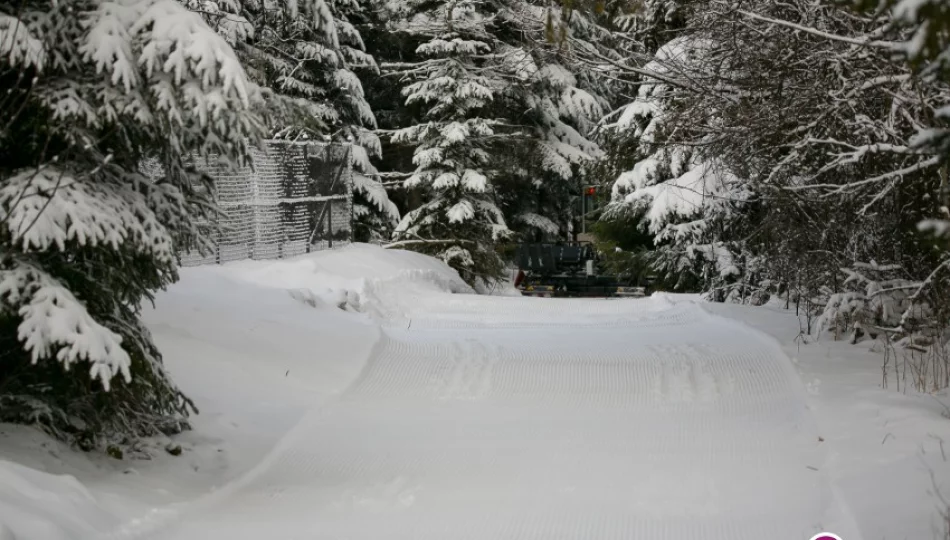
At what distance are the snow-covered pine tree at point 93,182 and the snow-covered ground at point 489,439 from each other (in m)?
0.49

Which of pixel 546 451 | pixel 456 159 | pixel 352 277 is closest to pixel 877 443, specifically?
pixel 546 451

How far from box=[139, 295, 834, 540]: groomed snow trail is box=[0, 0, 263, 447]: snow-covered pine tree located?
3.45ft

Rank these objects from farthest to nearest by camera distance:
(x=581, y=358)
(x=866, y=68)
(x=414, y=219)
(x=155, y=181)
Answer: (x=414, y=219)
(x=581, y=358)
(x=866, y=68)
(x=155, y=181)

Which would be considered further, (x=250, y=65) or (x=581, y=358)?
(x=581, y=358)

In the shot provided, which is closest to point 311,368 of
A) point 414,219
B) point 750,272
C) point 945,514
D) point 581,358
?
point 581,358

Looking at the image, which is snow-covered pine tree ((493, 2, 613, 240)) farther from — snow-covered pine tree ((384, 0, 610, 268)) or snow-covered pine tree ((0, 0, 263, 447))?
snow-covered pine tree ((0, 0, 263, 447))

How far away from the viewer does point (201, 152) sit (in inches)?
299

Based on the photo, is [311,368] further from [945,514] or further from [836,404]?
[945,514]

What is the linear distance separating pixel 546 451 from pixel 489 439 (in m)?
0.57

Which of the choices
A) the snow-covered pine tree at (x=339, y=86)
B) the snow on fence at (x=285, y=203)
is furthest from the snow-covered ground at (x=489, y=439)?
the snow-covered pine tree at (x=339, y=86)

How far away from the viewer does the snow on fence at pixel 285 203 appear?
17.0 m

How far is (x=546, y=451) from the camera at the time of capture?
809 cm

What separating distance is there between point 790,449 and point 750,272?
1180cm

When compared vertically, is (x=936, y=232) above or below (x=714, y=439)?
above
